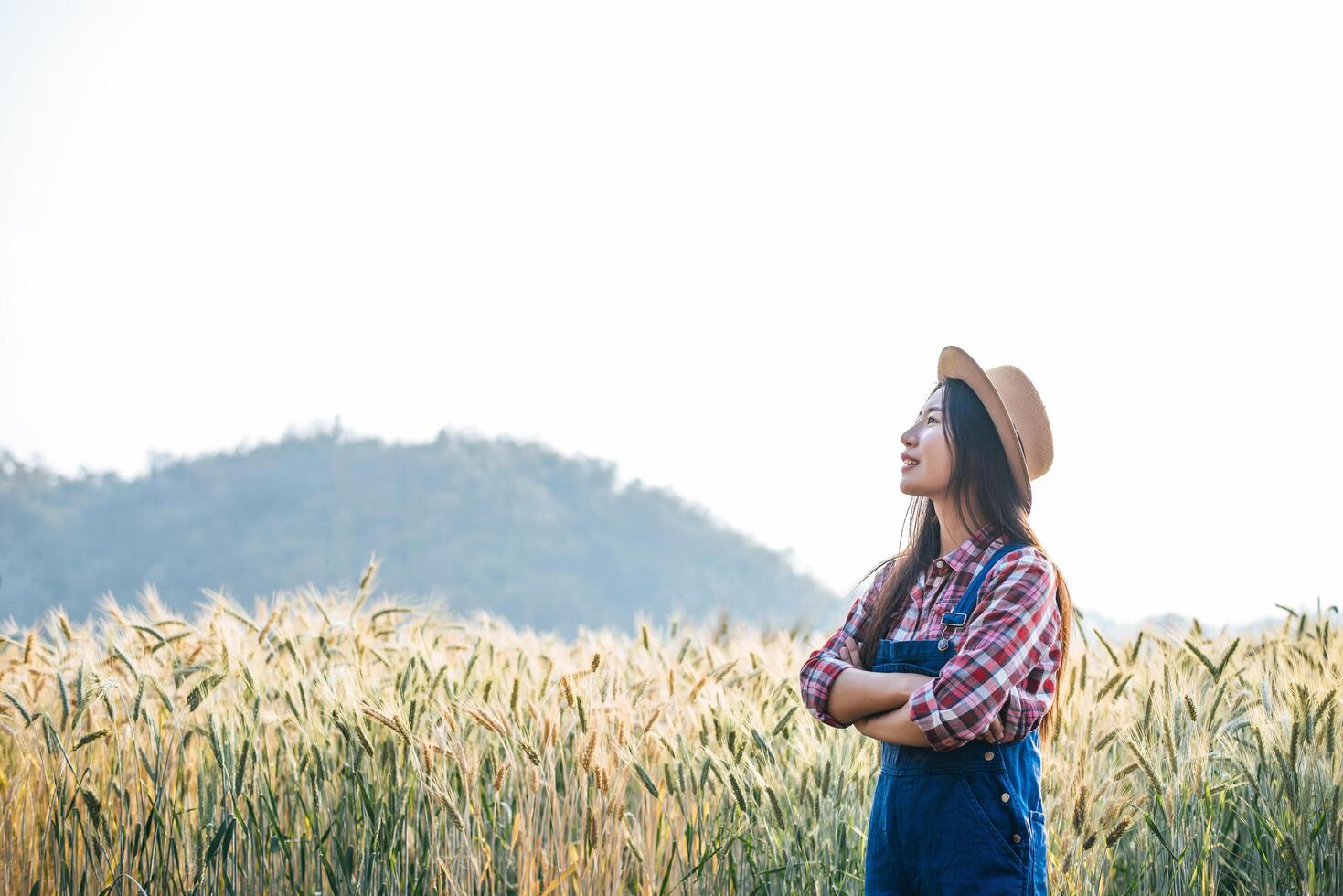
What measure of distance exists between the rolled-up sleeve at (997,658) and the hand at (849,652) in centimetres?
31

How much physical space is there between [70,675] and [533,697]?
1622 millimetres

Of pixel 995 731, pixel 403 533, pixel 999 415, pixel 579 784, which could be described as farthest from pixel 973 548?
pixel 403 533

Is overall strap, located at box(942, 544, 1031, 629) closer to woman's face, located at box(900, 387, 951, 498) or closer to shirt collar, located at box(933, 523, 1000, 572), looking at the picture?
shirt collar, located at box(933, 523, 1000, 572)

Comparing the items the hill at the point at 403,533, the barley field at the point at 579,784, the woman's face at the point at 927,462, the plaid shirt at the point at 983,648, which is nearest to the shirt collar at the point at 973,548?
the plaid shirt at the point at 983,648

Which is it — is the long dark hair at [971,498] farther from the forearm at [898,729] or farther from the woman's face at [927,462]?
the forearm at [898,729]

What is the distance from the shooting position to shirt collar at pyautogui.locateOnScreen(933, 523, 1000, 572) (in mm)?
2289

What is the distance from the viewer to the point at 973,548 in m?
2.29

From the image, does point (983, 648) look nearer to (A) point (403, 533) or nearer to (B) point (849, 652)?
(B) point (849, 652)

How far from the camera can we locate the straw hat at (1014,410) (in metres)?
2.34

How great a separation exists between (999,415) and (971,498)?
0.18 m

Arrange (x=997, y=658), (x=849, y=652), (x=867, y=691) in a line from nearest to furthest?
(x=997, y=658), (x=867, y=691), (x=849, y=652)

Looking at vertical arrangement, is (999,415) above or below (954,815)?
above

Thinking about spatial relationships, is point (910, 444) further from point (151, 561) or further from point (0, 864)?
point (151, 561)

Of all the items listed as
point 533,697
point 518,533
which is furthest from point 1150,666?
point 518,533
